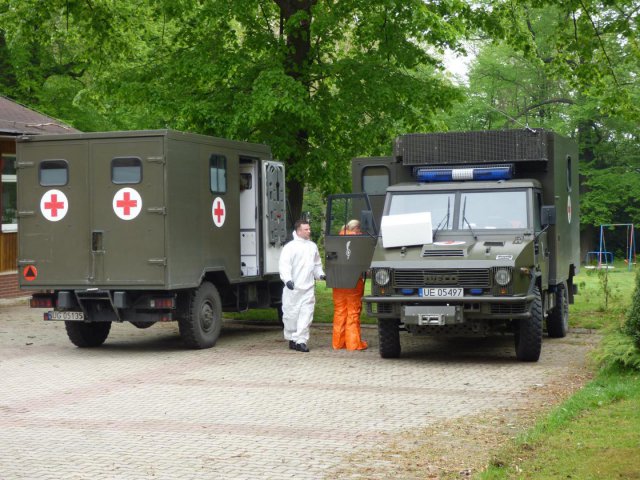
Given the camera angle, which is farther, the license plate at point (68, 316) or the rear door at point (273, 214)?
the rear door at point (273, 214)

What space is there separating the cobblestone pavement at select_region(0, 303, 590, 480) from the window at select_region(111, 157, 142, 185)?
2.46 meters

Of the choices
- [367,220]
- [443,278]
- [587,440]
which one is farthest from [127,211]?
[587,440]

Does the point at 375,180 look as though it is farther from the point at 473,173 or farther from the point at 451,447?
the point at 451,447

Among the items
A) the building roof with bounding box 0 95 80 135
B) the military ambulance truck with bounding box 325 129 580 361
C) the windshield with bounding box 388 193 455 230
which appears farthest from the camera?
the building roof with bounding box 0 95 80 135

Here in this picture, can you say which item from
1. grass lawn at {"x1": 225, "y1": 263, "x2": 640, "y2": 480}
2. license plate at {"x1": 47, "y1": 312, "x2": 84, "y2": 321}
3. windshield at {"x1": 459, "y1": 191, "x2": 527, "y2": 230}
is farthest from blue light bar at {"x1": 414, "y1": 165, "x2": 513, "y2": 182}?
license plate at {"x1": 47, "y1": 312, "x2": 84, "y2": 321}

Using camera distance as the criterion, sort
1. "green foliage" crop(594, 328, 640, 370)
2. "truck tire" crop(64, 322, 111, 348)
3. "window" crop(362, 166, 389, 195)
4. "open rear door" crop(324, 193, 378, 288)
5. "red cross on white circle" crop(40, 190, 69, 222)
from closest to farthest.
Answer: "green foliage" crop(594, 328, 640, 370) < "open rear door" crop(324, 193, 378, 288) < "red cross on white circle" crop(40, 190, 69, 222) < "truck tire" crop(64, 322, 111, 348) < "window" crop(362, 166, 389, 195)

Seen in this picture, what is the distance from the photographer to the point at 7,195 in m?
25.5

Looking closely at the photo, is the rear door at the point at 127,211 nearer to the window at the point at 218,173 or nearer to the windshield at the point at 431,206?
the window at the point at 218,173

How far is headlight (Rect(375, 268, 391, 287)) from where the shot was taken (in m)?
13.4

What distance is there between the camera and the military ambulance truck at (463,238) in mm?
13031

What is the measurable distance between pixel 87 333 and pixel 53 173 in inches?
100

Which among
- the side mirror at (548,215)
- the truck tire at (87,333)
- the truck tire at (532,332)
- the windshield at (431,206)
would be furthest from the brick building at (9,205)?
the truck tire at (532,332)

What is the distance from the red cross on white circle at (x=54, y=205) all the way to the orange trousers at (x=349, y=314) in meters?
4.04

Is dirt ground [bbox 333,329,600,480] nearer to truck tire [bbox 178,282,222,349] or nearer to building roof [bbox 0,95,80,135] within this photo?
truck tire [bbox 178,282,222,349]
